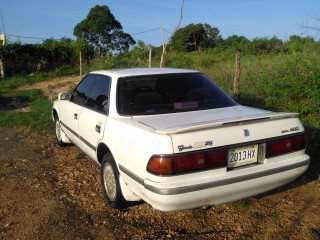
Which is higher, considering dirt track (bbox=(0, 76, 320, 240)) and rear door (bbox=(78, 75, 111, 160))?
rear door (bbox=(78, 75, 111, 160))

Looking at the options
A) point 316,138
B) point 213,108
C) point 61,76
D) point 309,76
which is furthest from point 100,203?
point 61,76

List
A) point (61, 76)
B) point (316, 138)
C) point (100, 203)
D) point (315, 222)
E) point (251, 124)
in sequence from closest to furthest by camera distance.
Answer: point (251, 124), point (315, 222), point (100, 203), point (316, 138), point (61, 76)

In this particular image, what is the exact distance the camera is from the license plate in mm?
2924

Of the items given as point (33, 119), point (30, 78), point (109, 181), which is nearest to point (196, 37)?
point (30, 78)

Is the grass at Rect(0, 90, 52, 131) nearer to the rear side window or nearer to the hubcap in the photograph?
the rear side window

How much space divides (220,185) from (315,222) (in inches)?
49.3

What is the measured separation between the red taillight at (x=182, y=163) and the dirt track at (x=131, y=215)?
802mm

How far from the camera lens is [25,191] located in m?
4.26

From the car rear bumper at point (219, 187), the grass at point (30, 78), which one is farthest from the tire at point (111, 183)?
the grass at point (30, 78)

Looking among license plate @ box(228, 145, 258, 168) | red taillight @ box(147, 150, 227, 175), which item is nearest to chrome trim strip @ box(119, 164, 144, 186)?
red taillight @ box(147, 150, 227, 175)

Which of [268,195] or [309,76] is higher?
[309,76]

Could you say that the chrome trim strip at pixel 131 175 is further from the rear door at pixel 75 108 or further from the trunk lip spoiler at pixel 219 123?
the rear door at pixel 75 108

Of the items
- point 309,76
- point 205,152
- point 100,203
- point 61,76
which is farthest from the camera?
point 61,76

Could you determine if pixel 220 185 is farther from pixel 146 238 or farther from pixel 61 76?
pixel 61 76
